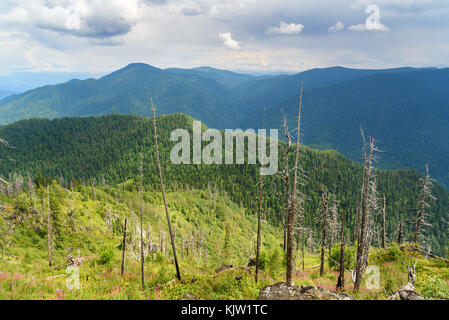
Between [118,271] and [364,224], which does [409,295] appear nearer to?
[364,224]

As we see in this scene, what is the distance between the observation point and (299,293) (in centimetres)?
1522

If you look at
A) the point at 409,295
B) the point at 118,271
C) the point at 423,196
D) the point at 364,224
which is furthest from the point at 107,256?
the point at 423,196

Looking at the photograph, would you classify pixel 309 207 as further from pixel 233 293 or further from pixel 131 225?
pixel 233 293

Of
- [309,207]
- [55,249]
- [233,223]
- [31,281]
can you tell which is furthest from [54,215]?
[309,207]

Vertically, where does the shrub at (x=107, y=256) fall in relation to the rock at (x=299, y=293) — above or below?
below

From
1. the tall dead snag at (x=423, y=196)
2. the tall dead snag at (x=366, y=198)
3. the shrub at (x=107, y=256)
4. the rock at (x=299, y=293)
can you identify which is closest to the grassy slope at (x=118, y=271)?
the shrub at (x=107, y=256)

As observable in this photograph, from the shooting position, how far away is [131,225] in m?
81.5

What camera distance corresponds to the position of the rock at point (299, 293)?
1442 cm

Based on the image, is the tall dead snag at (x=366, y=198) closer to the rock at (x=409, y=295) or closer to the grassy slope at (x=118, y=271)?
the grassy slope at (x=118, y=271)

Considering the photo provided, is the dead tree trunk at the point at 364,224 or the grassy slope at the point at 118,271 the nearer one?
the grassy slope at the point at 118,271

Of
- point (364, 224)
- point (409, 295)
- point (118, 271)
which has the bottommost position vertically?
point (118, 271)

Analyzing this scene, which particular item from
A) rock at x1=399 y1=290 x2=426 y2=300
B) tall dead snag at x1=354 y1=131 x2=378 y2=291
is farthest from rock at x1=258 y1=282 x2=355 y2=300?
tall dead snag at x1=354 y1=131 x2=378 y2=291

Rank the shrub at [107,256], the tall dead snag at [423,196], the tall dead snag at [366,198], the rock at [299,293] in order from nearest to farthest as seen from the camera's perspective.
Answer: the rock at [299,293], the tall dead snag at [366,198], the shrub at [107,256], the tall dead snag at [423,196]

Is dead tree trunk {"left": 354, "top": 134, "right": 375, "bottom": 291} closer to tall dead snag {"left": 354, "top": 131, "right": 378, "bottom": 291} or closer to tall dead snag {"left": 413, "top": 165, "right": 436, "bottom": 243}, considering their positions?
tall dead snag {"left": 354, "top": 131, "right": 378, "bottom": 291}
